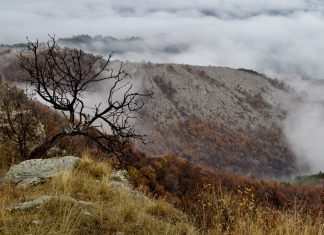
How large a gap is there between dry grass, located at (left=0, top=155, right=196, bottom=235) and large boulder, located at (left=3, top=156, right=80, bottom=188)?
593mm

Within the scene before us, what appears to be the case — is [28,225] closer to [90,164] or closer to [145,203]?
[145,203]

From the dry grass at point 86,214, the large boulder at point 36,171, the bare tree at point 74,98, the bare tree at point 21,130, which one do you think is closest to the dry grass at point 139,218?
the dry grass at point 86,214

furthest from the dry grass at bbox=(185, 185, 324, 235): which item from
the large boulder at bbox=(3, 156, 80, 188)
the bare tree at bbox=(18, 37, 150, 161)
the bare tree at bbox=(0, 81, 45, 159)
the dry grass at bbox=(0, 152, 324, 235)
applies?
the bare tree at bbox=(0, 81, 45, 159)

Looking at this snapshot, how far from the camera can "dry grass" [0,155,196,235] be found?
24.2 feet

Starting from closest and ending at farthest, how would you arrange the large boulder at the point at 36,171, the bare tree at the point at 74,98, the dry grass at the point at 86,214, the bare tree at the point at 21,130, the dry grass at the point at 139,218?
1. the dry grass at the point at 86,214
2. the dry grass at the point at 139,218
3. the large boulder at the point at 36,171
4. the bare tree at the point at 74,98
5. the bare tree at the point at 21,130

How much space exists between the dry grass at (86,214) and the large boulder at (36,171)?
23.4 inches

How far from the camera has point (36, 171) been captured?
12.6m

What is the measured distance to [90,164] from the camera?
1372 centimetres

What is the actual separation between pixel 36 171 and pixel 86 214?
485cm

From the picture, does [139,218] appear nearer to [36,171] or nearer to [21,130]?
[36,171]

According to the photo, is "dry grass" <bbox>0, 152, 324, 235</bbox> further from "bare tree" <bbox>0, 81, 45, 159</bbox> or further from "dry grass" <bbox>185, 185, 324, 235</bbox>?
"bare tree" <bbox>0, 81, 45, 159</bbox>

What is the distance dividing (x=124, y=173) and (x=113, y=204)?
6257 millimetres

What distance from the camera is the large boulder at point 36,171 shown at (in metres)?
11.8

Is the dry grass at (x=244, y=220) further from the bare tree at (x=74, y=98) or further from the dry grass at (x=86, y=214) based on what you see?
the bare tree at (x=74, y=98)
